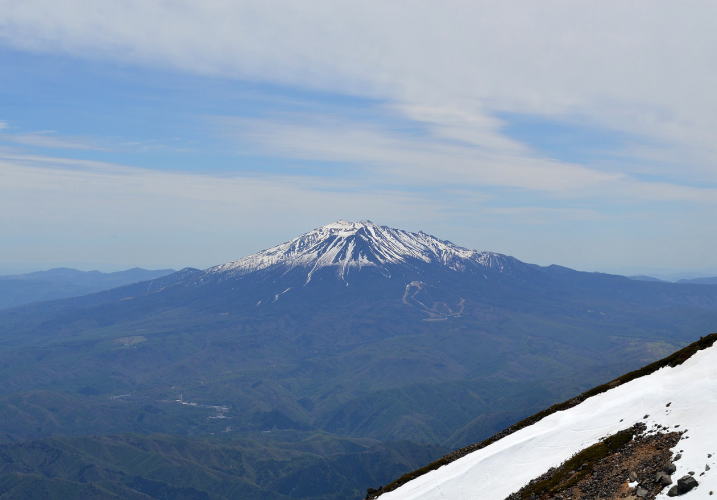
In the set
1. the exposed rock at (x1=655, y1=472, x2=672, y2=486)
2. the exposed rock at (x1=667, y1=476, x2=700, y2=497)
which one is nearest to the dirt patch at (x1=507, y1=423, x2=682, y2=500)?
the exposed rock at (x1=655, y1=472, x2=672, y2=486)

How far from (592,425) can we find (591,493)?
1737 centimetres

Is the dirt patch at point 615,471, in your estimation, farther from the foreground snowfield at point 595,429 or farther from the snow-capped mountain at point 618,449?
the foreground snowfield at point 595,429

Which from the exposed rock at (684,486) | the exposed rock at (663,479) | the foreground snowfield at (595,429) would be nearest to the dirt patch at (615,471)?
the exposed rock at (663,479)

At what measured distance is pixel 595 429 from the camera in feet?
213

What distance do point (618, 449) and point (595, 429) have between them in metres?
9.39

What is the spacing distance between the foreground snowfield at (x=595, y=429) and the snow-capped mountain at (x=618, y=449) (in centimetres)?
13

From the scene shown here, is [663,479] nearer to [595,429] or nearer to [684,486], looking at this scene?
[684,486]

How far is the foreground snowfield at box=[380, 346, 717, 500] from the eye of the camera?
53281 mm

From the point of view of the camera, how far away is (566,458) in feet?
203

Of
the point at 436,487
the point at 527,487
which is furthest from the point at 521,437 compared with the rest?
the point at 527,487

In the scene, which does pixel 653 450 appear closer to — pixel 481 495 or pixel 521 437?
pixel 481 495

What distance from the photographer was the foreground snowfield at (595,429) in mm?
53281

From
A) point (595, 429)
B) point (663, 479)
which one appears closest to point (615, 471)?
point (663, 479)

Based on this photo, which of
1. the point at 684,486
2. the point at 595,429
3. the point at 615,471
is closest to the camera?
the point at 684,486
